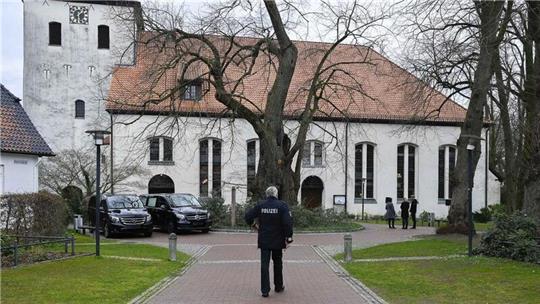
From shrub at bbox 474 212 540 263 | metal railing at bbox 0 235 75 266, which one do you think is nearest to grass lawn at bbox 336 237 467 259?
shrub at bbox 474 212 540 263

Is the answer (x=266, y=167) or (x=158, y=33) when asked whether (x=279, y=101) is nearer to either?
(x=266, y=167)

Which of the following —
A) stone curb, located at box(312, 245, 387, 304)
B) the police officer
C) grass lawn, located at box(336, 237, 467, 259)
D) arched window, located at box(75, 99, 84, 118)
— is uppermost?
arched window, located at box(75, 99, 84, 118)

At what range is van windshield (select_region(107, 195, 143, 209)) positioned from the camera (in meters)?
25.7

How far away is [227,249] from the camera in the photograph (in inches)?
772

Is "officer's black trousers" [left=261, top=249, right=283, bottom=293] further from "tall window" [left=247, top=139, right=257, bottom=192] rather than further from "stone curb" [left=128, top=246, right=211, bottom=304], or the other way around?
"tall window" [left=247, top=139, right=257, bottom=192]

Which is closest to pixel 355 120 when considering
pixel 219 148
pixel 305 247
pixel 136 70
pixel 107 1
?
pixel 219 148

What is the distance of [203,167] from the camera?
153 ft

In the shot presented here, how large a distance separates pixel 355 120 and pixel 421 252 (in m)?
29.7

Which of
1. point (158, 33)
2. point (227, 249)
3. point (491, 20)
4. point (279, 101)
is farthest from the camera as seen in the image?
point (279, 101)

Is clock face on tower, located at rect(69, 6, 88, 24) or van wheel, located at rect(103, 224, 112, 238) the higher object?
clock face on tower, located at rect(69, 6, 88, 24)

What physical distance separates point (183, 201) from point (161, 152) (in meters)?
18.8

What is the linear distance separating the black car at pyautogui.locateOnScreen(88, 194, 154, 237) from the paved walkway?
3.62 metres

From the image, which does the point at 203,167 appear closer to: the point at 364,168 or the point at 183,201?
the point at 364,168

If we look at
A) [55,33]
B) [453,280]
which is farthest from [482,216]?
[453,280]
